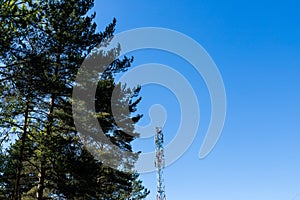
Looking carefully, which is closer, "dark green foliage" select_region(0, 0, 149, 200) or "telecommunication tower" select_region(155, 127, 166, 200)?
"dark green foliage" select_region(0, 0, 149, 200)

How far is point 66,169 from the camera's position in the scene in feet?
36.6

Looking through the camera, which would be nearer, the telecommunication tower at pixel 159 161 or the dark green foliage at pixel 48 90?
the dark green foliage at pixel 48 90

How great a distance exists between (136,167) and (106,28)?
10.3 m

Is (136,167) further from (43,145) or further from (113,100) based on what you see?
(43,145)

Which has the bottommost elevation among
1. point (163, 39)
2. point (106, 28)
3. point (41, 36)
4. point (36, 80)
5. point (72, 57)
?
point (36, 80)

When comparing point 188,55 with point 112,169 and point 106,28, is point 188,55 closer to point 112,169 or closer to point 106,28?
point 106,28

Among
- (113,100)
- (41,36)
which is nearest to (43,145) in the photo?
(41,36)

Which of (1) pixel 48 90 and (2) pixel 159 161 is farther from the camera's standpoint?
(2) pixel 159 161

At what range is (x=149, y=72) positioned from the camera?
1831 centimetres

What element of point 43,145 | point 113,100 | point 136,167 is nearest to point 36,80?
point 43,145

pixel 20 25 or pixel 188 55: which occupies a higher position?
pixel 188 55

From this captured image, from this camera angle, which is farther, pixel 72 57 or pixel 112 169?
pixel 112 169

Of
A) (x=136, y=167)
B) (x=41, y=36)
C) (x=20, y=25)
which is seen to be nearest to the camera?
(x=20, y=25)

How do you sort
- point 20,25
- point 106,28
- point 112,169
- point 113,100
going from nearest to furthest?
1. point 20,25
2. point 106,28
3. point 113,100
4. point 112,169
